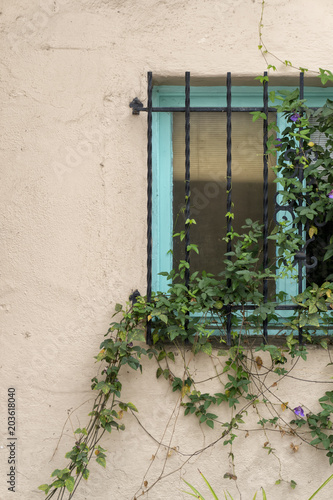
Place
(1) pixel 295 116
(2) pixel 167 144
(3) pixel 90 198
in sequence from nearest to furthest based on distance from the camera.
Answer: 1. (1) pixel 295 116
2. (3) pixel 90 198
3. (2) pixel 167 144

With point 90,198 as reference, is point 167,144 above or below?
above

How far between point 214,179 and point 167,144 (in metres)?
0.31

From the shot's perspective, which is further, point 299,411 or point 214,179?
point 214,179

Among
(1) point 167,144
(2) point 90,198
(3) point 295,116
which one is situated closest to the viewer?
(3) point 295,116

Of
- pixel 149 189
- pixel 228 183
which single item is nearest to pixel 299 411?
pixel 228 183

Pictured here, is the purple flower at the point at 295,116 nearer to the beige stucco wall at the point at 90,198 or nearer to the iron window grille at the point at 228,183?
the iron window grille at the point at 228,183

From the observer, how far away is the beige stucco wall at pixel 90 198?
2537mm

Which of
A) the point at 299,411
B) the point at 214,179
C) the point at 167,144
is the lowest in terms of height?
the point at 299,411

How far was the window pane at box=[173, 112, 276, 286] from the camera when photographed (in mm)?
2709

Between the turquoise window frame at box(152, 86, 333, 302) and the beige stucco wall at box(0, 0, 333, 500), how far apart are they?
0.36 feet

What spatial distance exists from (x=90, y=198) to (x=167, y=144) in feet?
1.65

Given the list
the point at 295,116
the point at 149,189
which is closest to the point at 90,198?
the point at 149,189

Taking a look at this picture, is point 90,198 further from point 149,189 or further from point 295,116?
point 295,116

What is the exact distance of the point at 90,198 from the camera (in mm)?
2562
